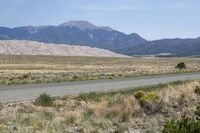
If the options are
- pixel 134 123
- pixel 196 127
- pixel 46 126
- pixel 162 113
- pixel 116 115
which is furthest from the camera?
pixel 162 113

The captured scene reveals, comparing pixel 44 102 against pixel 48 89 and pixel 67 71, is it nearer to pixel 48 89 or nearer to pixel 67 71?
pixel 48 89

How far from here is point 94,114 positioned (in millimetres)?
14594

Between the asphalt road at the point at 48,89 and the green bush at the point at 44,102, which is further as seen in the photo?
the asphalt road at the point at 48,89

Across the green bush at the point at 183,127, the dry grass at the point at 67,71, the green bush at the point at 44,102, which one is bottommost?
the dry grass at the point at 67,71

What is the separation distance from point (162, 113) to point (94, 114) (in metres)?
2.50

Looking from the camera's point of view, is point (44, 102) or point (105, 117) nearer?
point (105, 117)

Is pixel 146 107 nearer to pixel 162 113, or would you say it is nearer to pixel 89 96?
pixel 162 113

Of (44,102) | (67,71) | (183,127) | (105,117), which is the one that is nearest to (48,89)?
(44,102)

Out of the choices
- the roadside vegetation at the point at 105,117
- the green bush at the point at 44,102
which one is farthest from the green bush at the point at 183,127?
the green bush at the point at 44,102

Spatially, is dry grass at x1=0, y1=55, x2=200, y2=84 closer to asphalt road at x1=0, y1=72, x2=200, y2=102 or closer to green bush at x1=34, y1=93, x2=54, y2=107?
asphalt road at x1=0, y1=72, x2=200, y2=102

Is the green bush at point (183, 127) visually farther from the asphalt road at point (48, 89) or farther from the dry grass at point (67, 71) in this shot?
the dry grass at point (67, 71)

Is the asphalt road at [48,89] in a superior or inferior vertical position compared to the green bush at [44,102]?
inferior

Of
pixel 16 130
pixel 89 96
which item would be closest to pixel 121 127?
pixel 16 130

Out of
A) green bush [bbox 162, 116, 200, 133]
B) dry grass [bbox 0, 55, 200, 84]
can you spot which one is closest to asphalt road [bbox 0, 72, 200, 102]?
dry grass [bbox 0, 55, 200, 84]
